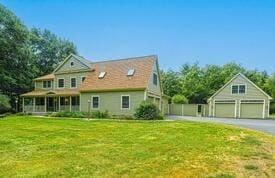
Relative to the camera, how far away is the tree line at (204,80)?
4834 cm

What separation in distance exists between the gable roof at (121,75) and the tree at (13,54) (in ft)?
34.5

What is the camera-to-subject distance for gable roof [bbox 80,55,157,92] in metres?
26.5

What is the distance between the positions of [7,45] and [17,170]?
2987 centimetres

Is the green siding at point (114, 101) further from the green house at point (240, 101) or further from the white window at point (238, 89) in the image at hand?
the white window at point (238, 89)

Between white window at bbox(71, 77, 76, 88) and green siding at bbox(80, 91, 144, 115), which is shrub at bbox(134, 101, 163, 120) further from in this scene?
white window at bbox(71, 77, 76, 88)

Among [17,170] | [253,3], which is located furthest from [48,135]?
[253,3]

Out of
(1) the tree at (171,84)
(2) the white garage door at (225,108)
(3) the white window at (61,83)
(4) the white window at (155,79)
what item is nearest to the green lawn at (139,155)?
(4) the white window at (155,79)

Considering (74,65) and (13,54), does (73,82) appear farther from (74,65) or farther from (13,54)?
(13,54)

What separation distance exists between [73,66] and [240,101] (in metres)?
18.7

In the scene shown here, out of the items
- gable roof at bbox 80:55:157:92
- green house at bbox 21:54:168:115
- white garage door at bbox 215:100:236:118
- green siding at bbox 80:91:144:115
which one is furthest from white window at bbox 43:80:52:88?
white garage door at bbox 215:100:236:118

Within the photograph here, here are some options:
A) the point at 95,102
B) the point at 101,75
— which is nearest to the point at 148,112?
the point at 95,102

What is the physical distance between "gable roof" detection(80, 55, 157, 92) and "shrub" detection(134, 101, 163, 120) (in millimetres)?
3016

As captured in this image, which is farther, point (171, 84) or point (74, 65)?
point (171, 84)

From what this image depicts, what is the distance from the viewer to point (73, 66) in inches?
1254
